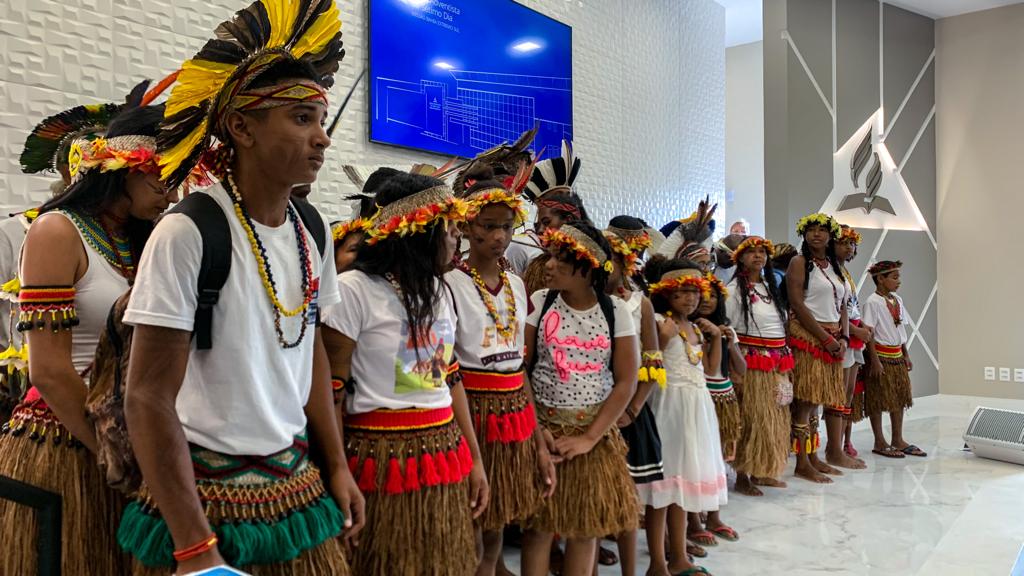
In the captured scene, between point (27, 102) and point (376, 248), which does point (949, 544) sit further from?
point (27, 102)

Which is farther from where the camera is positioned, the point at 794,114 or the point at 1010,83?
the point at 1010,83

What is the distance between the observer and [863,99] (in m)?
7.73

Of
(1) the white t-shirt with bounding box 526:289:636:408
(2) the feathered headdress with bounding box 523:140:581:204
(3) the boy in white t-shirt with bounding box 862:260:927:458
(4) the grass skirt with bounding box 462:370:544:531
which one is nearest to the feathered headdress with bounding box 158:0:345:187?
(4) the grass skirt with bounding box 462:370:544:531

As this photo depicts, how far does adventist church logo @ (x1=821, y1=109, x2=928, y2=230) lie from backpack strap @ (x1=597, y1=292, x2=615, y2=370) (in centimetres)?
547

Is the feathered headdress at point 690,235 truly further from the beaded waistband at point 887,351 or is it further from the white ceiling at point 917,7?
the white ceiling at point 917,7

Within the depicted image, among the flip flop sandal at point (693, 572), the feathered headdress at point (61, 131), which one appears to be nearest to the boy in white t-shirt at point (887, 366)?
the flip flop sandal at point (693, 572)

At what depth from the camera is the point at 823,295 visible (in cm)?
490

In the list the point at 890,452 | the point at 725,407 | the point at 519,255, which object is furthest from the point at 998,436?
the point at 519,255

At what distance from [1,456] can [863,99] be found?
8145mm

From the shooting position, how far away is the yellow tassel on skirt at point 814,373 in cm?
475

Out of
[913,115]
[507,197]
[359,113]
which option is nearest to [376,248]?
[507,197]

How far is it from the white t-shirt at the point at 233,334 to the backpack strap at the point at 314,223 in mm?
93

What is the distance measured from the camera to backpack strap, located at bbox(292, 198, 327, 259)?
4.57 ft

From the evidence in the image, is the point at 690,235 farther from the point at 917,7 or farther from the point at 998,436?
the point at 917,7
